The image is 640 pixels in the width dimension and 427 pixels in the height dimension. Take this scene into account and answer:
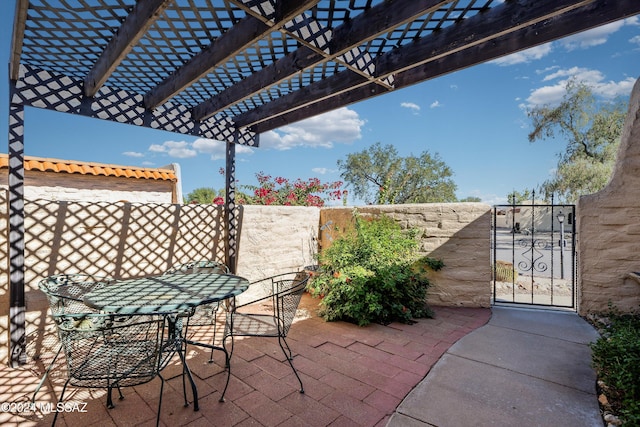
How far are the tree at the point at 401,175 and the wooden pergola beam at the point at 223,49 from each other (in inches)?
430

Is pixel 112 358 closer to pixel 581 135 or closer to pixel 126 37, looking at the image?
pixel 126 37

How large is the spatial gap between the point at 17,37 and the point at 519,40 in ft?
11.0

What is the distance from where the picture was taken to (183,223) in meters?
3.62

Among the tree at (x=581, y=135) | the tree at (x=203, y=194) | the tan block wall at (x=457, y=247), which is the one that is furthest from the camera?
the tree at (x=203, y=194)

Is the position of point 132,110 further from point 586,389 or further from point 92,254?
point 586,389

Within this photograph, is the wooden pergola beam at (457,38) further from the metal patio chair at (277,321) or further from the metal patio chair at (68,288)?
the metal patio chair at (68,288)

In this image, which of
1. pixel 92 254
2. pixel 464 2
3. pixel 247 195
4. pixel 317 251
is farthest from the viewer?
pixel 247 195

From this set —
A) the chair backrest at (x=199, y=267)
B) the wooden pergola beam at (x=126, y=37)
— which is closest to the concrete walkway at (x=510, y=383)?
the chair backrest at (x=199, y=267)

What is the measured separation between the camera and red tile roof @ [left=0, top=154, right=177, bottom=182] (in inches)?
199

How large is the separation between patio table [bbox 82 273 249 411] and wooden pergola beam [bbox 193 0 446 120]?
5.66 feet

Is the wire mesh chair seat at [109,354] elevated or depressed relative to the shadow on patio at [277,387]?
elevated

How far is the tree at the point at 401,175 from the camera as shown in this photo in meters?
13.6

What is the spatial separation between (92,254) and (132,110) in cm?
146

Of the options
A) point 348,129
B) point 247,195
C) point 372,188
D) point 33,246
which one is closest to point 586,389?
point 33,246
